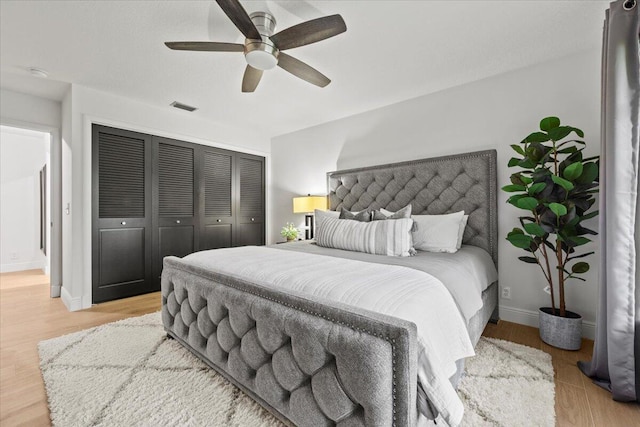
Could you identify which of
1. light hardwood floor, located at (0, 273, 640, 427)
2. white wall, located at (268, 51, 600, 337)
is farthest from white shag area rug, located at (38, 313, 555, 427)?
white wall, located at (268, 51, 600, 337)

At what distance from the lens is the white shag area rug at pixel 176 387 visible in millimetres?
1425

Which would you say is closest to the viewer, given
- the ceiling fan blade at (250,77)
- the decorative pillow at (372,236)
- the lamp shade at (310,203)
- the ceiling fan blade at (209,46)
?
the ceiling fan blade at (209,46)

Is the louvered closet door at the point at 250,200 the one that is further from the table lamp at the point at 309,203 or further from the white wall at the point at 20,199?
the white wall at the point at 20,199

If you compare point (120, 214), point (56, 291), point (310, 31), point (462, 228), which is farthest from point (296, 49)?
point (56, 291)

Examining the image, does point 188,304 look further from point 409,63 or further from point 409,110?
point 409,110

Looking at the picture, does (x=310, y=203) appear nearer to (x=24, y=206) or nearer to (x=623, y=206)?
(x=623, y=206)

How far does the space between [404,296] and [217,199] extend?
3.79 metres

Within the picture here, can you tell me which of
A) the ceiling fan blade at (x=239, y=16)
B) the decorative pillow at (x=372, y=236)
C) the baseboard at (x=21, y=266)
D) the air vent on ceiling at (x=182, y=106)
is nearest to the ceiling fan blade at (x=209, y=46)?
the ceiling fan blade at (x=239, y=16)

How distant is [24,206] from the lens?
17.1 ft

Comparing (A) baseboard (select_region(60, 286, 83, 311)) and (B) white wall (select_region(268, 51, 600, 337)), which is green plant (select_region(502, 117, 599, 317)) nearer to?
(B) white wall (select_region(268, 51, 600, 337))

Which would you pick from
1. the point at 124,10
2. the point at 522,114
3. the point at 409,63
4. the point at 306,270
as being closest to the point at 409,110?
the point at 409,63

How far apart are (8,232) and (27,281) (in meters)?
1.41

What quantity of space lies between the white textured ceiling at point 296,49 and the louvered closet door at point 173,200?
0.74 meters

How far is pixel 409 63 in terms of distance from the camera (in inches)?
102
